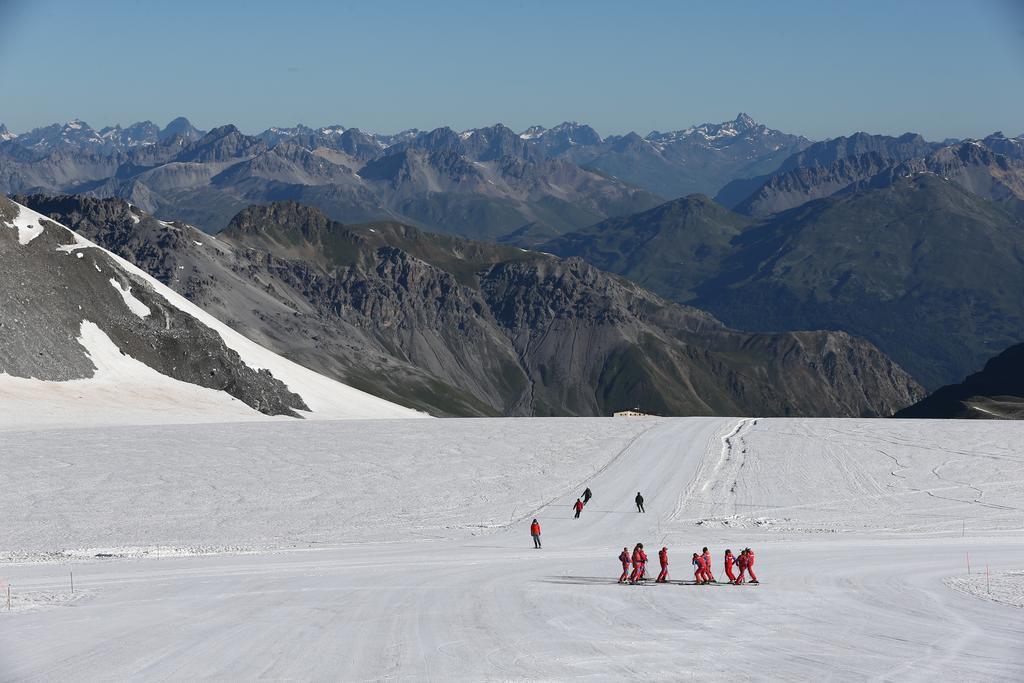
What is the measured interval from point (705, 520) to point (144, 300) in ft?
347

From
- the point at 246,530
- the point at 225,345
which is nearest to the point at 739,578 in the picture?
the point at 246,530

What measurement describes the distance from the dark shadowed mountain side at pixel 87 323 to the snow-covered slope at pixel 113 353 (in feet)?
0.51

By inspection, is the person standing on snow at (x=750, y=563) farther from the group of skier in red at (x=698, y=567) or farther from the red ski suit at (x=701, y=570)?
Answer: the red ski suit at (x=701, y=570)

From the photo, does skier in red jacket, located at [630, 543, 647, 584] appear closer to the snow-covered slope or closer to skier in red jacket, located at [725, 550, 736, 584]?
skier in red jacket, located at [725, 550, 736, 584]

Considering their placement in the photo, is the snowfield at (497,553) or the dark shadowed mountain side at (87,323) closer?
the snowfield at (497,553)

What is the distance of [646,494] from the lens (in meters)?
72.5

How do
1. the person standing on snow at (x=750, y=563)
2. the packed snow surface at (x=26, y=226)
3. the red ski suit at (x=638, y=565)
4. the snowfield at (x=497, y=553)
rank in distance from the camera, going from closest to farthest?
the snowfield at (x=497, y=553)
the red ski suit at (x=638, y=565)
the person standing on snow at (x=750, y=563)
the packed snow surface at (x=26, y=226)

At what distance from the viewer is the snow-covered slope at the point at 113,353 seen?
389ft

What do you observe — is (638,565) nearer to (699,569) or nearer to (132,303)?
(699,569)

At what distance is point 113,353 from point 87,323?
5.80 m

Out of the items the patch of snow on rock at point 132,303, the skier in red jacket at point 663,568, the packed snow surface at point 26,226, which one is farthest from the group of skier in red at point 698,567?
the packed snow surface at point 26,226

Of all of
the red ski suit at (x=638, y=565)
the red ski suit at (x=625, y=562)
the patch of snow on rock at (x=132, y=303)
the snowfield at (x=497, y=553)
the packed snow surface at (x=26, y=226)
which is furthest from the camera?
the patch of snow on rock at (x=132, y=303)

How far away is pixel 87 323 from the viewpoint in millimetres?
135750

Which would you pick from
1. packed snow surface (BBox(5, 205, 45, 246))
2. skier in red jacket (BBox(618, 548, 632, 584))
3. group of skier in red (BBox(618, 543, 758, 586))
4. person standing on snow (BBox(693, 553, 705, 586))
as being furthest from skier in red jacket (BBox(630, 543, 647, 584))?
packed snow surface (BBox(5, 205, 45, 246))
